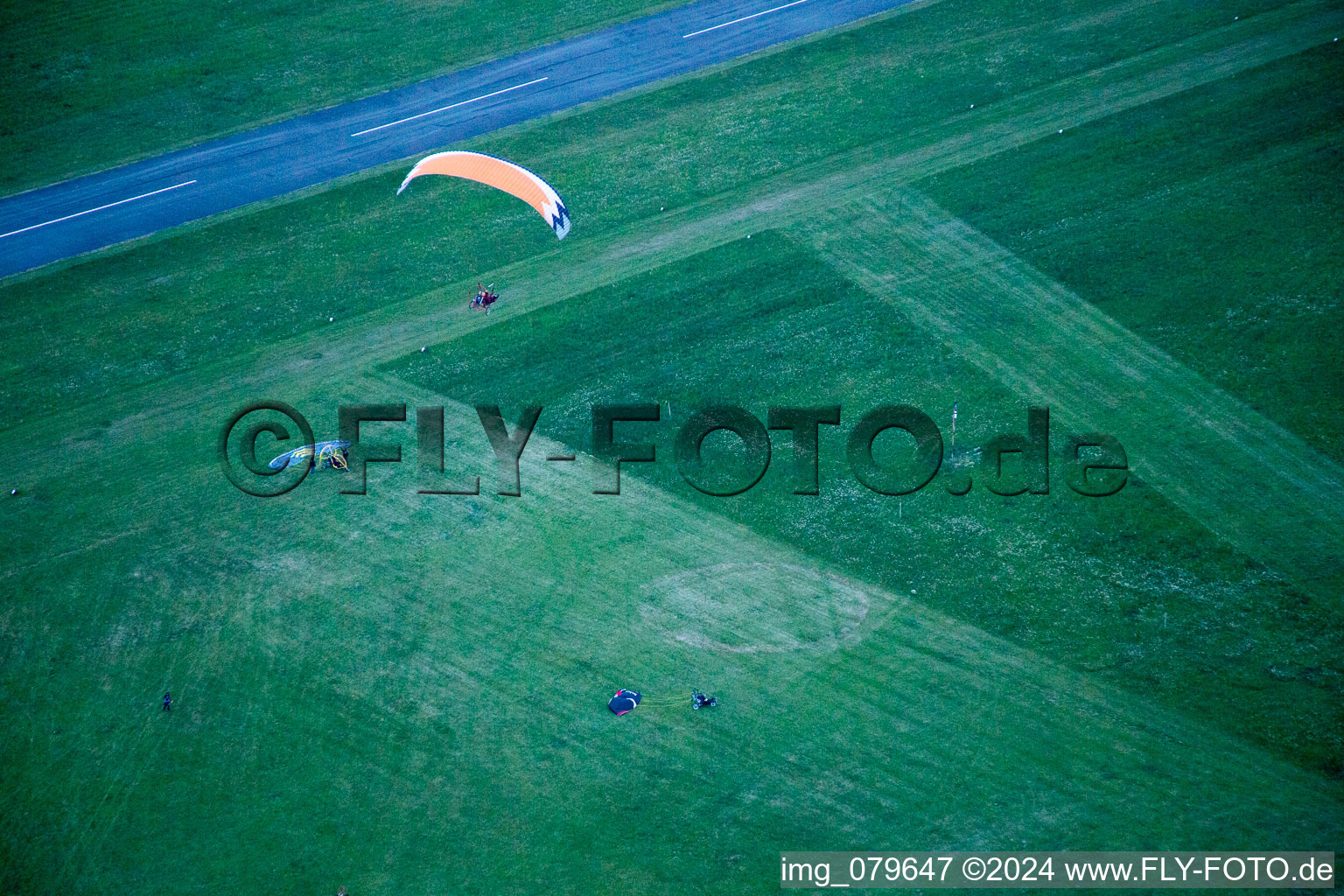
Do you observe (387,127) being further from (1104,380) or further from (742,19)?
(1104,380)

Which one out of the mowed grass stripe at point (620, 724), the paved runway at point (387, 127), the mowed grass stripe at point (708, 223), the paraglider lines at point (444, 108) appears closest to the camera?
the mowed grass stripe at point (620, 724)

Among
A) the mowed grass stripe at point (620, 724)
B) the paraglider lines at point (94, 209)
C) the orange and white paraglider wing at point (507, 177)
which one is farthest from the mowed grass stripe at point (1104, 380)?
the paraglider lines at point (94, 209)

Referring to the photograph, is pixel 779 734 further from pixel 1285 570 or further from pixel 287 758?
pixel 1285 570

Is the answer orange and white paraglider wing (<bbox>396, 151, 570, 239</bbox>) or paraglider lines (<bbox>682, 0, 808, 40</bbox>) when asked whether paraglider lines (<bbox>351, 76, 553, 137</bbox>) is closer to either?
paraglider lines (<bbox>682, 0, 808, 40</bbox>)

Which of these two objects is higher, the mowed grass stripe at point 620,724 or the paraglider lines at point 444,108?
the paraglider lines at point 444,108
